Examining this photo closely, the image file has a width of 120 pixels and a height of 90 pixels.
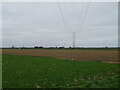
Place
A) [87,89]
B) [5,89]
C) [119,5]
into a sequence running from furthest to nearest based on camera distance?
Answer: 1. [119,5]
2. [5,89]
3. [87,89]

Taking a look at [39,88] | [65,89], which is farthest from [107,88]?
[39,88]

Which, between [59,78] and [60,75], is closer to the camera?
[59,78]

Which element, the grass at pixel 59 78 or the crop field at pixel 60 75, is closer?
the grass at pixel 59 78

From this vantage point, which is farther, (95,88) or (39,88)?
(39,88)

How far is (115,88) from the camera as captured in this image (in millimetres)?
7129

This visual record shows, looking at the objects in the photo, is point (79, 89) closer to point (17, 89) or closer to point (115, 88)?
point (115, 88)

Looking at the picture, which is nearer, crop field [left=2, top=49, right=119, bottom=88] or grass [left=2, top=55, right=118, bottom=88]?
grass [left=2, top=55, right=118, bottom=88]

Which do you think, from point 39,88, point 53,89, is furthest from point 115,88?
point 39,88

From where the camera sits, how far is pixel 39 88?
7.87 m

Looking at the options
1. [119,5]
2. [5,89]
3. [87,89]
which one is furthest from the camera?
[119,5]

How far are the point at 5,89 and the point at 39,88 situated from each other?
1.45 m

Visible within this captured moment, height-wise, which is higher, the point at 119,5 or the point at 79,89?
the point at 119,5

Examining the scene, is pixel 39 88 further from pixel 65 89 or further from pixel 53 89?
pixel 65 89

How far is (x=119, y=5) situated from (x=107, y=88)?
18.3 ft
